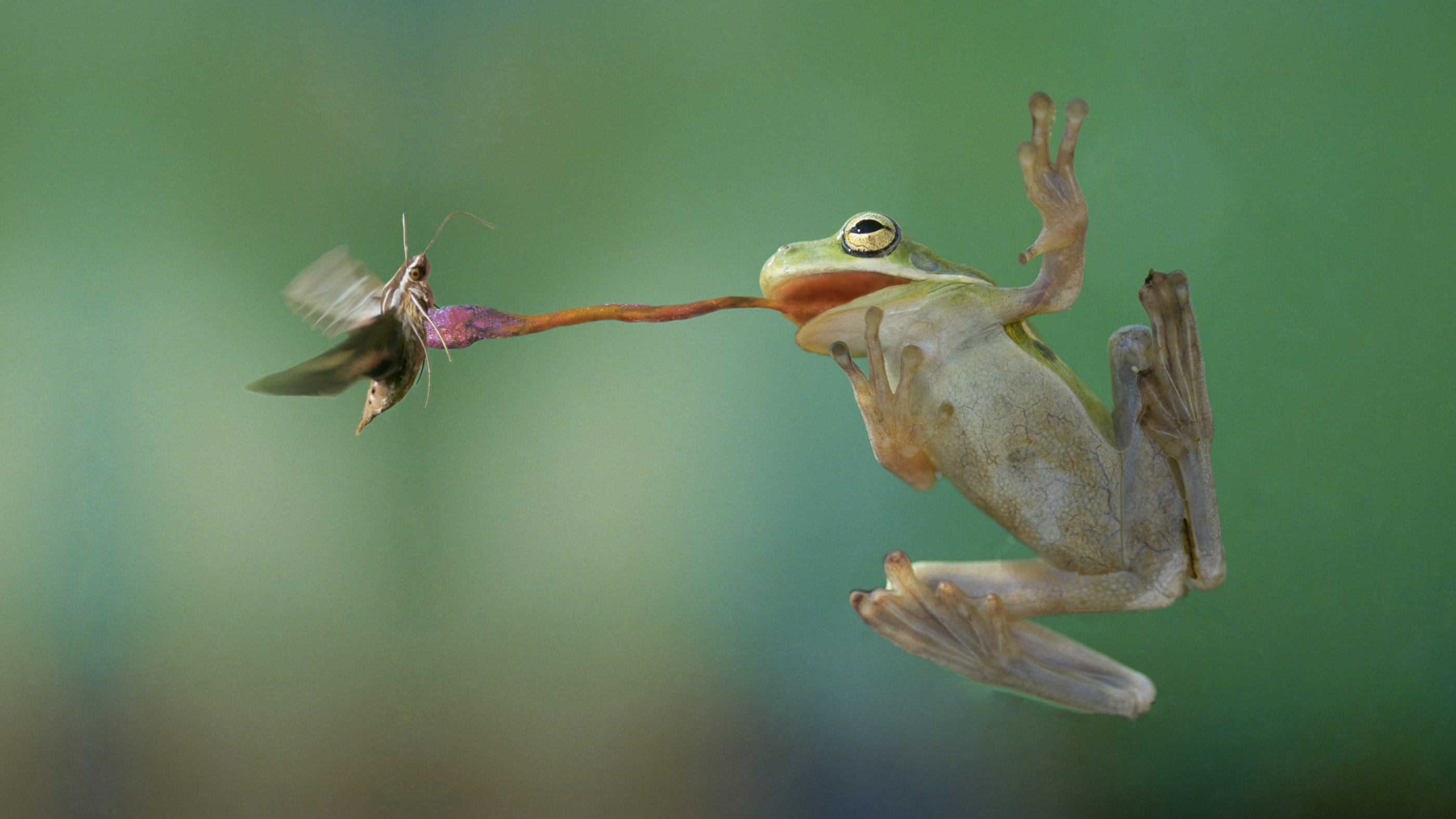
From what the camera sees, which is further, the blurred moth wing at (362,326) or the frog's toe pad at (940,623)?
the frog's toe pad at (940,623)

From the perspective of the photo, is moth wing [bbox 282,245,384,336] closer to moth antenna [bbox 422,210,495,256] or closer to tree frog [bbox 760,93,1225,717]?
moth antenna [bbox 422,210,495,256]

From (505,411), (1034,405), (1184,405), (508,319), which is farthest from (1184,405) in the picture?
(505,411)

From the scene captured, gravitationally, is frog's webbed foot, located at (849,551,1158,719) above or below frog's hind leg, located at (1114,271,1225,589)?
below

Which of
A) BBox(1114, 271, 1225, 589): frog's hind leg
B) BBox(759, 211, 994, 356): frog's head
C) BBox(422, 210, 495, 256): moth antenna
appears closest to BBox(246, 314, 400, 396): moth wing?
BBox(422, 210, 495, 256): moth antenna

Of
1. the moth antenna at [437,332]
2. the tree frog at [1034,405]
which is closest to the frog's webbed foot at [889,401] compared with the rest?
the tree frog at [1034,405]

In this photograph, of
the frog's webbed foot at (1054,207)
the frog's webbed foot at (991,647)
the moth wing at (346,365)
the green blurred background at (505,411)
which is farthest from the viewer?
the green blurred background at (505,411)

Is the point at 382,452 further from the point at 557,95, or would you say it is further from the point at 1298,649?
the point at 1298,649

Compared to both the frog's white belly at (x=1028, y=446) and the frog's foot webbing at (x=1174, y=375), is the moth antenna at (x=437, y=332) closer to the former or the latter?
Answer: the frog's white belly at (x=1028, y=446)

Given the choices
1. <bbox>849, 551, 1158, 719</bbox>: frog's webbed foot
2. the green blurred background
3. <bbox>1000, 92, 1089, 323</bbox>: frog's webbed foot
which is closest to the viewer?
<bbox>1000, 92, 1089, 323</bbox>: frog's webbed foot
